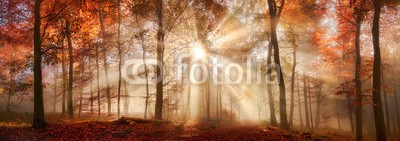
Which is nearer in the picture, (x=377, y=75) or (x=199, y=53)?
(x=377, y=75)

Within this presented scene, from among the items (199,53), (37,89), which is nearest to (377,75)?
(37,89)

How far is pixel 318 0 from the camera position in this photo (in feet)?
63.1

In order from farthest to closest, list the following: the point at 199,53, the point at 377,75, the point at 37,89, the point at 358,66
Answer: the point at 199,53, the point at 358,66, the point at 377,75, the point at 37,89

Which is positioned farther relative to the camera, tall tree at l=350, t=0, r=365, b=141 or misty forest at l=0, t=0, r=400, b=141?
tall tree at l=350, t=0, r=365, b=141

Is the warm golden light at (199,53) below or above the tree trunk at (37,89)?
above

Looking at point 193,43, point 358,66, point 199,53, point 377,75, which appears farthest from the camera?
point 199,53

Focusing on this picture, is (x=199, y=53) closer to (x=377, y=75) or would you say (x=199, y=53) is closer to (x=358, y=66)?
(x=358, y=66)

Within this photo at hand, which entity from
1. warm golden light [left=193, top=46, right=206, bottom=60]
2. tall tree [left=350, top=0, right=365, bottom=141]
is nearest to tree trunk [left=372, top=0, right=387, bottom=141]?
tall tree [left=350, top=0, right=365, bottom=141]

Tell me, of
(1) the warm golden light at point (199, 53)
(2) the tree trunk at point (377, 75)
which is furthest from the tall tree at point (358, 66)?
(1) the warm golden light at point (199, 53)

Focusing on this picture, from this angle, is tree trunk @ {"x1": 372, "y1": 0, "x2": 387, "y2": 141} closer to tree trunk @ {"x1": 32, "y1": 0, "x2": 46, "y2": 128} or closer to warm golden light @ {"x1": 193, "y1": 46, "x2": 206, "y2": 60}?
warm golden light @ {"x1": 193, "y1": 46, "x2": 206, "y2": 60}

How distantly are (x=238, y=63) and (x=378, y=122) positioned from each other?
61.6 ft

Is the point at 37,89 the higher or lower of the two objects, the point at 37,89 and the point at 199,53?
the lower

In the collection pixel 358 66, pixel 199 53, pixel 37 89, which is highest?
pixel 199 53

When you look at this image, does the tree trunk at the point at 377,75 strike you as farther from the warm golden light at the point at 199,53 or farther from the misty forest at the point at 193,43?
the warm golden light at the point at 199,53
